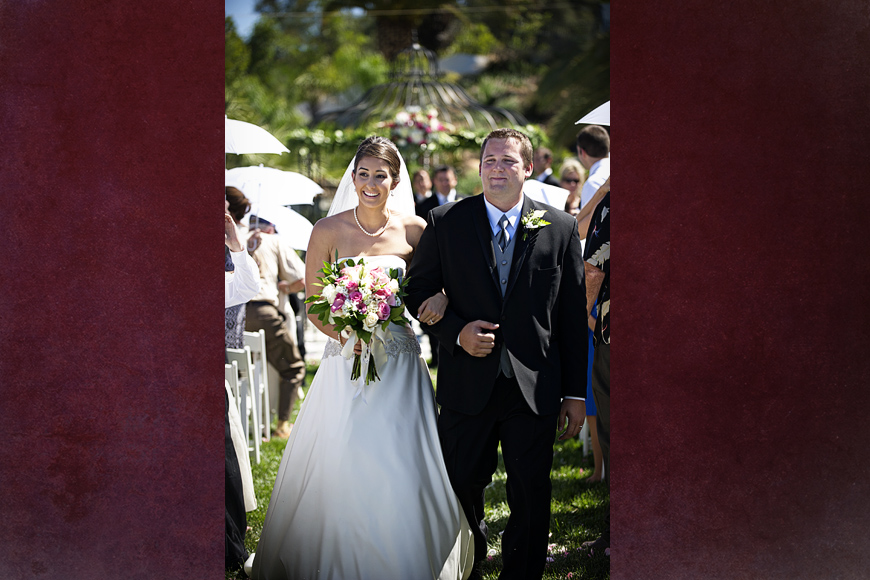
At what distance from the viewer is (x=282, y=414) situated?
7.53 m

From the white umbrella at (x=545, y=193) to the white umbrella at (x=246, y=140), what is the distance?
2.05 m

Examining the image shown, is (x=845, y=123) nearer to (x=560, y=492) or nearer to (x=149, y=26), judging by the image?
(x=149, y=26)

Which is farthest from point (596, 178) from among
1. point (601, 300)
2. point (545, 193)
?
point (601, 300)

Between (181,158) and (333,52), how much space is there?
104 ft

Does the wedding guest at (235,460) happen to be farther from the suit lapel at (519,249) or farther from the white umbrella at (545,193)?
the white umbrella at (545,193)

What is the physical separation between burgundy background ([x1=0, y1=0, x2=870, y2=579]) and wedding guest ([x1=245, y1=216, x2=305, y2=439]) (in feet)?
11.9

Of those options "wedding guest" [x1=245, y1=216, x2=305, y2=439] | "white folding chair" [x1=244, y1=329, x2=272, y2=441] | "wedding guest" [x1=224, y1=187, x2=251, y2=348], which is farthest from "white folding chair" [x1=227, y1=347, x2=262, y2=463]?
"wedding guest" [x1=245, y1=216, x2=305, y2=439]

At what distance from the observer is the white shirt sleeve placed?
4625 millimetres

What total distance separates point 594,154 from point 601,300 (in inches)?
83.0

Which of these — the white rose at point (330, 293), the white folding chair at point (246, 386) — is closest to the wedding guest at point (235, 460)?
the white rose at point (330, 293)

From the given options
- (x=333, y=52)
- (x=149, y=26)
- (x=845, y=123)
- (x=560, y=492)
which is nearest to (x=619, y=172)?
(x=845, y=123)

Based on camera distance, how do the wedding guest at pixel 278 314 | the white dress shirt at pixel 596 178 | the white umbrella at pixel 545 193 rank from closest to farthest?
1. the white dress shirt at pixel 596 178
2. the white umbrella at pixel 545 193
3. the wedding guest at pixel 278 314

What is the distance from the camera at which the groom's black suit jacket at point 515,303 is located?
12.5ft

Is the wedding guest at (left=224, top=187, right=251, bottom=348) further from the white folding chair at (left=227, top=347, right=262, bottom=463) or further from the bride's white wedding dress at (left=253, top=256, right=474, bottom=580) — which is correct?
the bride's white wedding dress at (left=253, top=256, right=474, bottom=580)
